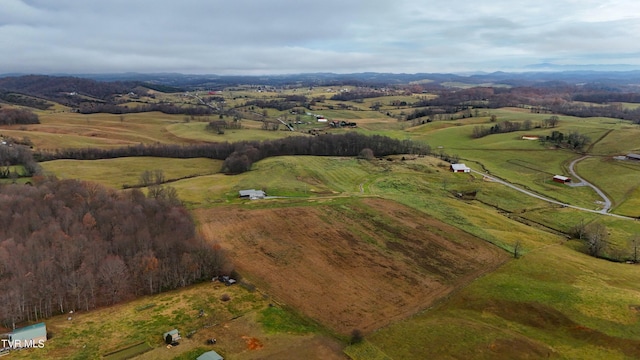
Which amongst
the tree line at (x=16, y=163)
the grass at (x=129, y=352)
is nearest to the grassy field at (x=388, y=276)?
the grass at (x=129, y=352)

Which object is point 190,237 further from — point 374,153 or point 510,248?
point 374,153

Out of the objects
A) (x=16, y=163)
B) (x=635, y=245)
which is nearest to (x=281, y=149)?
(x=16, y=163)

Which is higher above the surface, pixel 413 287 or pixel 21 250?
pixel 21 250

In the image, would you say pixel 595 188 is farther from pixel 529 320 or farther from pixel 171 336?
pixel 171 336

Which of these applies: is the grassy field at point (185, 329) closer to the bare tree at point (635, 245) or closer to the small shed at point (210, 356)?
the small shed at point (210, 356)

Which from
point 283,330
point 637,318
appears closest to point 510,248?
point 637,318

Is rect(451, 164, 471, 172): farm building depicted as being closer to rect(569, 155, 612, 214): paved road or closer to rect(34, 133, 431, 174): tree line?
rect(34, 133, 431, 174): tree line
